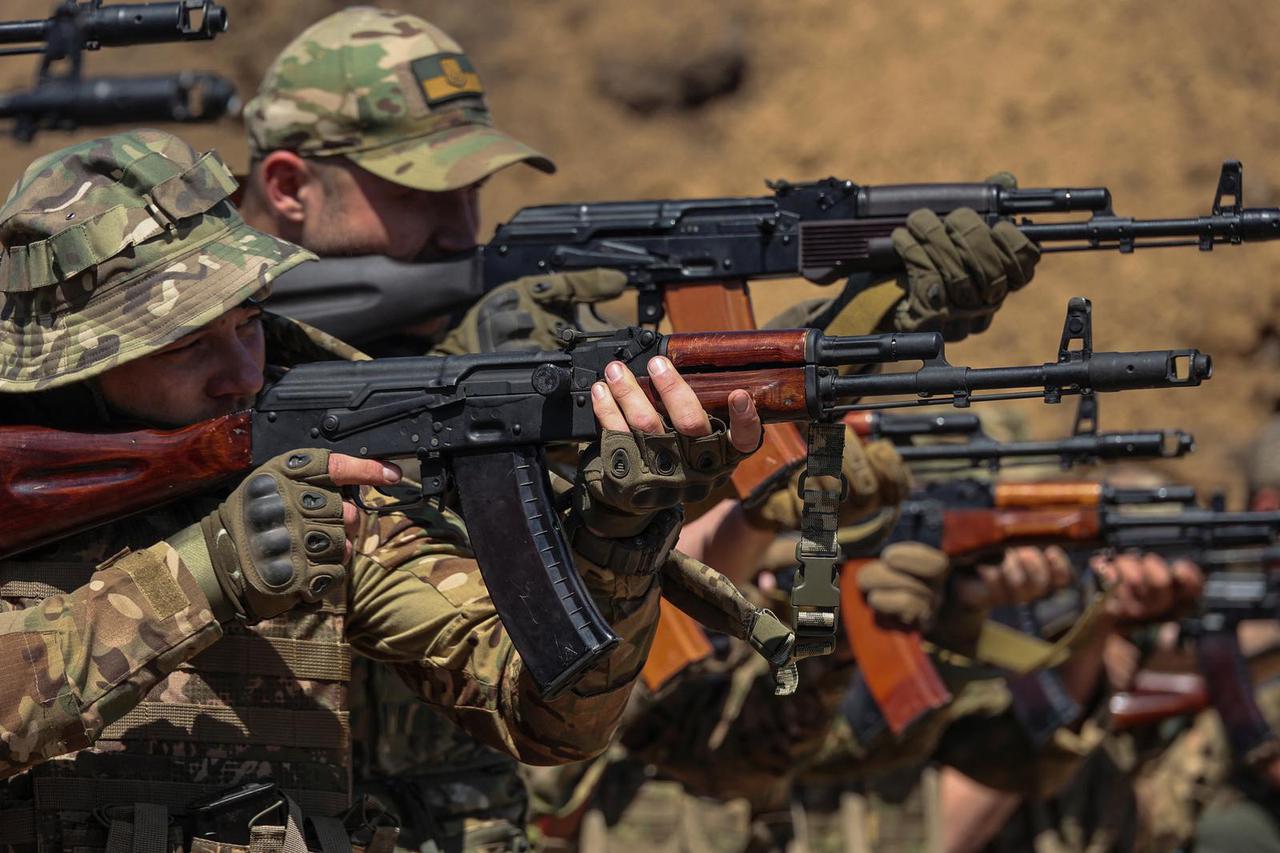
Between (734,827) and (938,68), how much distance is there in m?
9.27

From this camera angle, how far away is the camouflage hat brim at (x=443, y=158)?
5.73 meters

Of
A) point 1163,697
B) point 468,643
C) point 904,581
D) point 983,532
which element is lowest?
point 1163,697

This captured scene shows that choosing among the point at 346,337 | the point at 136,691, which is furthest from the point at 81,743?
the point at 346,337

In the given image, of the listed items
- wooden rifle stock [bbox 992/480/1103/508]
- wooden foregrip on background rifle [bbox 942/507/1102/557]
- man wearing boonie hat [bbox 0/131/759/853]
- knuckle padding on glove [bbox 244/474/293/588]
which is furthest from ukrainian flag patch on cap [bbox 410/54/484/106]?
wooden rifle stock [bbox 992/480/1103/508]

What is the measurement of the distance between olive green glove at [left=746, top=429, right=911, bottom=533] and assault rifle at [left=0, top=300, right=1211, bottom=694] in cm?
186

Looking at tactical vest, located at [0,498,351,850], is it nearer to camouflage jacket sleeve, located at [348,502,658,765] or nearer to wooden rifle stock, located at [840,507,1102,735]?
camouflage jacket sleeve, located at [348,502,658,765]

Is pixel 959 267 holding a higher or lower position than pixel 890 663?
higher

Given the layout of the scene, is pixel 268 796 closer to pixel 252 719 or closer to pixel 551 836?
pixel 252 719

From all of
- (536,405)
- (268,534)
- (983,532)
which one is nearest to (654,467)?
(536,405)

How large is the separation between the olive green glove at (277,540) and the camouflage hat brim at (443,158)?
1956mm

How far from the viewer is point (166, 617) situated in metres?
3.86

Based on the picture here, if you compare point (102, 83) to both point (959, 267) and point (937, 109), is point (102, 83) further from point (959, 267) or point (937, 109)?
point (937, 109)

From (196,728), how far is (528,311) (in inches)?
81.5

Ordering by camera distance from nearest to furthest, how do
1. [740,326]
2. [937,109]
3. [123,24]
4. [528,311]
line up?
[123,24] → [528,311] → [740,326] → [937,109]
